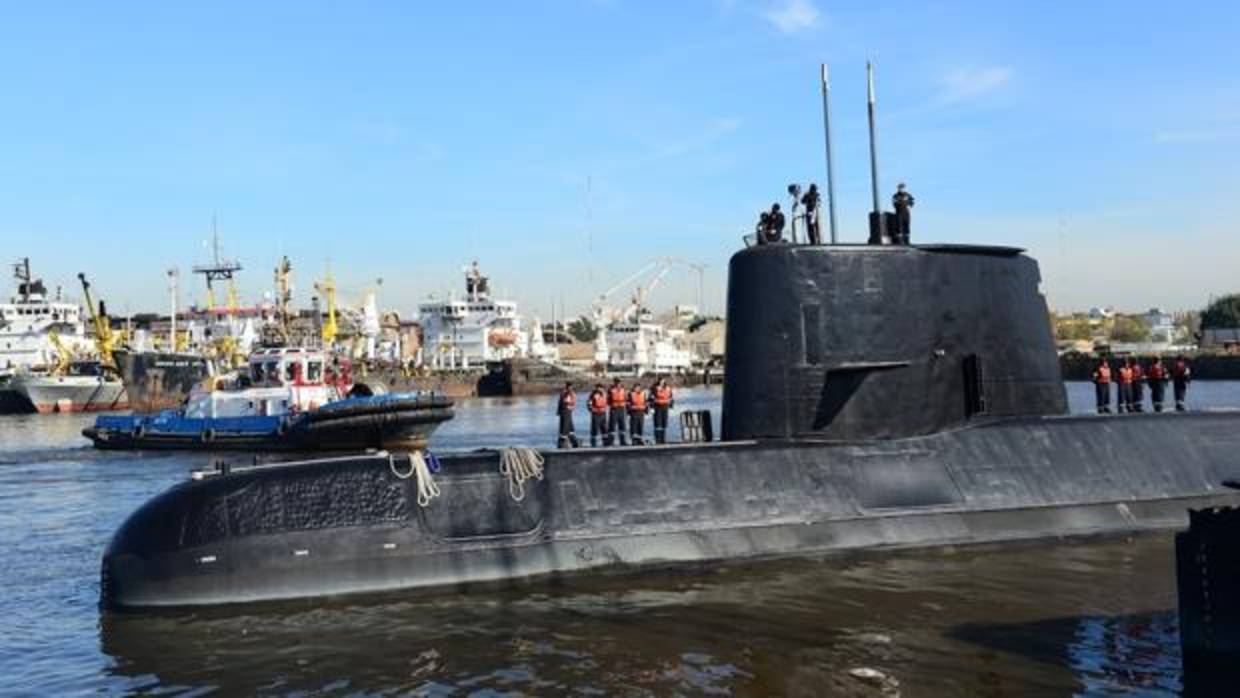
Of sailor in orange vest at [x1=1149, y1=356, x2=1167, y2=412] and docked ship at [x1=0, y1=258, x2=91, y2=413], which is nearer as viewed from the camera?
sailor in orange vest at [x1=1149, y1=356, x2=1167, y2=412]

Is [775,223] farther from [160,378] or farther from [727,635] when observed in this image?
[160,378]

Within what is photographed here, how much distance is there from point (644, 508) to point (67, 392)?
65195 mm

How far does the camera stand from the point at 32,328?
81250mm

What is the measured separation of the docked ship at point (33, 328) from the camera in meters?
80.4

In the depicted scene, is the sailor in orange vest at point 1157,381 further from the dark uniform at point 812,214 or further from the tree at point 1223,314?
the tree at point 1223,314

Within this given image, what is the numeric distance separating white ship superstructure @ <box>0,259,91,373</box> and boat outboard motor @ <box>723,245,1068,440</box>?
77161 millimetres

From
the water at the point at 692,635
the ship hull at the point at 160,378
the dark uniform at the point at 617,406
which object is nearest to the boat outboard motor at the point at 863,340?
the water at the point at 692,635

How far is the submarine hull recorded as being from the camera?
11.0 m

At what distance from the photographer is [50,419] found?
62.2 metres

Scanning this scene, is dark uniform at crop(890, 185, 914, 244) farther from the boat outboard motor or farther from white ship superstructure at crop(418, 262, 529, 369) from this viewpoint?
white ship superstructure at crop(418, 262, 529, 369)

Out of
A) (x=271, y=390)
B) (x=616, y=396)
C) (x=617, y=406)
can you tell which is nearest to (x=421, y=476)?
(x=617, y=406)

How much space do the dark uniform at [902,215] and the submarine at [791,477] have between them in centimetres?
50

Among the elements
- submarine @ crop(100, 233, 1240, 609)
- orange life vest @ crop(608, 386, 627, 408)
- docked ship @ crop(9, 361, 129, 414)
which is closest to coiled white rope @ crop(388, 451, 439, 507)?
submarine @ crop(100, 233, 1240, 609)

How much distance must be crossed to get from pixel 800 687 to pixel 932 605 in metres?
2.81
